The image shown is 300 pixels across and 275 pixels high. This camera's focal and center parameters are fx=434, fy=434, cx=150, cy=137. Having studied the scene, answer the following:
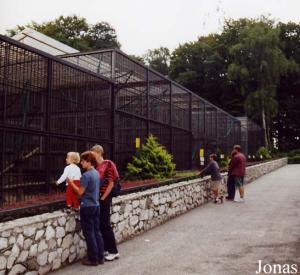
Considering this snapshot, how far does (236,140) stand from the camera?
3112cm

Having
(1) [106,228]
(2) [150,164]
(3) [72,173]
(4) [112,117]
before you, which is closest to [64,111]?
(4) [112,117]

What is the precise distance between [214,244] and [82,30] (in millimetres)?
57296

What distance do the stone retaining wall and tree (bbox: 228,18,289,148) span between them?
1575 inches

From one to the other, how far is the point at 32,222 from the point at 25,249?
1.29ft

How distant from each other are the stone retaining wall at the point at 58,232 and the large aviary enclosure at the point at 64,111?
148 centimetres

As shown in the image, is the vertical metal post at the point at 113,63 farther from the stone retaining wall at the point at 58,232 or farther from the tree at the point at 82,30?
the tree at the point at 82,30

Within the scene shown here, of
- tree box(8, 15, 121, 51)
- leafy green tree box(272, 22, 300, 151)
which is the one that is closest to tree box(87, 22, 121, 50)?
tree box(8, 15, 121, 51)

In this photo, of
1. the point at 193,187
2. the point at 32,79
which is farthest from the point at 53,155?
the point at 193,187

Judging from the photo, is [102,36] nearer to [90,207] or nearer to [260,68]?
[260,68]

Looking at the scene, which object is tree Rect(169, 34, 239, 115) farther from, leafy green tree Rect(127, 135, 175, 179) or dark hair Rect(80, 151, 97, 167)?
dark hair Rect(80, 151, 97, 167)

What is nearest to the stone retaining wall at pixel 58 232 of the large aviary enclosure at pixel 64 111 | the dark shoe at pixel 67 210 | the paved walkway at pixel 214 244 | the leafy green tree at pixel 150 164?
the dark shoe at pixel 67 210

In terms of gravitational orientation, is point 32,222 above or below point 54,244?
above

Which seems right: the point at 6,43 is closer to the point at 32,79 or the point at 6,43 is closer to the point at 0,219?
the point at 32,79

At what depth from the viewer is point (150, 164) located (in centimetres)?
1409
